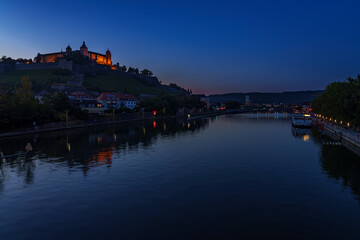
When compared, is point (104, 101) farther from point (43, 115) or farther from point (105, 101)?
point (43, 115)

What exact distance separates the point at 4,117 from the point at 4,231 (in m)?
48.3

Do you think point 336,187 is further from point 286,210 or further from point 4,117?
point 4,117

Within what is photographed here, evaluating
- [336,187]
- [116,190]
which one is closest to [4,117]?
[116,190]

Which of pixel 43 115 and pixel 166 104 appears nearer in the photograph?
pixel 43 115

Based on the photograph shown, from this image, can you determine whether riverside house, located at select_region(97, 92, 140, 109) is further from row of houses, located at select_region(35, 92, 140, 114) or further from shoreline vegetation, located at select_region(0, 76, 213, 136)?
shoreline vegetation, located at select_region(0, 76, 213, 136)

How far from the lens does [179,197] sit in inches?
779

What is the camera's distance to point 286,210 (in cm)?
1731

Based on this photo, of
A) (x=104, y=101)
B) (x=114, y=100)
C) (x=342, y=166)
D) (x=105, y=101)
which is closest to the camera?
(x=342, y=166)

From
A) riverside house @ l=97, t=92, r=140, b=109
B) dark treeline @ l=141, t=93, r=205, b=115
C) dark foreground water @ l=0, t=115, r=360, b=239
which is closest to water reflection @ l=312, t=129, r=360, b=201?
dark foreground water @ l=0, t=115, r=360, b=239

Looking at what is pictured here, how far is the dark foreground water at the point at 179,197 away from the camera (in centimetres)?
1469

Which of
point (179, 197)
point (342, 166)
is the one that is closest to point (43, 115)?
point (179, 197)

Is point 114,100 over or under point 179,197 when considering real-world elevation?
over

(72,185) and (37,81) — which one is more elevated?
(37,81)

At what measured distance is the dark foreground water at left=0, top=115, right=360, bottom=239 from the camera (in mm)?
14688
